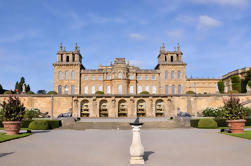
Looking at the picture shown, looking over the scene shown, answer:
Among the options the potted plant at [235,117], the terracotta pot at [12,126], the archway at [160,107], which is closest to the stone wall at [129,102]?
the archway at [160,107]

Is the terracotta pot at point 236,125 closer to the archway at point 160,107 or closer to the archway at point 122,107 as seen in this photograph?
the archway at point 160,107

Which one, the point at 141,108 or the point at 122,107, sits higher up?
the point at 122,107

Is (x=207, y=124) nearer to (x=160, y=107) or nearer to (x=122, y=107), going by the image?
(x=160, y=107)

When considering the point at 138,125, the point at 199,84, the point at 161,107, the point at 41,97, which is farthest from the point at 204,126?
the point at 199,84

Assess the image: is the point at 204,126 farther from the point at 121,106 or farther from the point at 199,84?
the point at 199,84

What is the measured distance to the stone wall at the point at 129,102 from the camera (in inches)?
1715

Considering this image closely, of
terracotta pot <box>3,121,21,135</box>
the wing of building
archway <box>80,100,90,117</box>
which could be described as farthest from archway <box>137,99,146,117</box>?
terracotta pot <box>3,121,21,135</box>

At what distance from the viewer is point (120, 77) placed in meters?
56.5

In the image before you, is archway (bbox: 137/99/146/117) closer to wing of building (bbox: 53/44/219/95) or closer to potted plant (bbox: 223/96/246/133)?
wing of building (bbox: 53/44/219/95)

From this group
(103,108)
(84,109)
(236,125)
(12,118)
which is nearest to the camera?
(236,125)

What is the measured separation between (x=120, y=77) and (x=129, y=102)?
39.9 ft

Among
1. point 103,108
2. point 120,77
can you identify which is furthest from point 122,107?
point 120,77

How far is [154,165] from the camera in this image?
25.7 feet

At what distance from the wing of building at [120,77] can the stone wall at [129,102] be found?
434 inches
